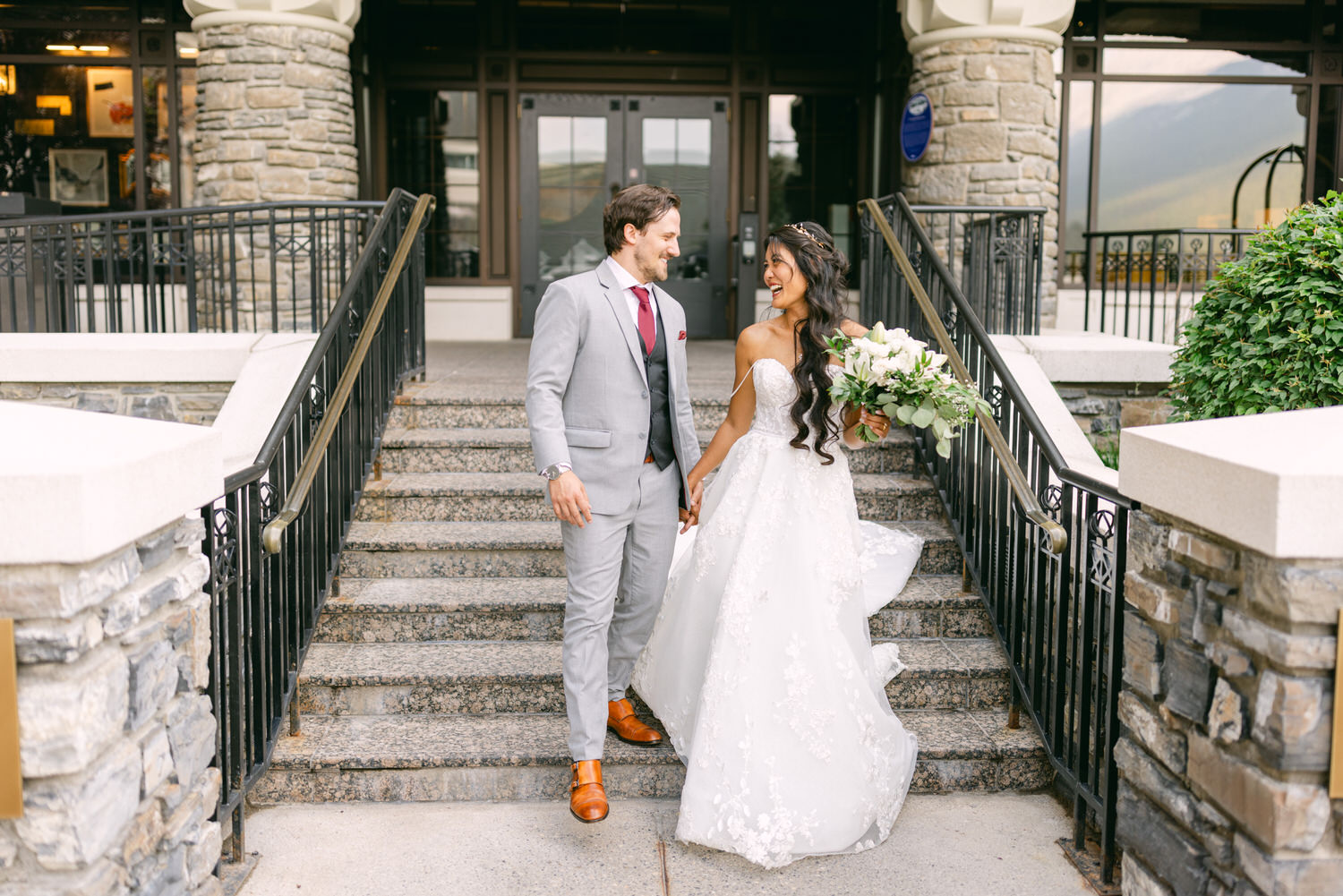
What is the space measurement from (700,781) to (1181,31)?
9.46 metres

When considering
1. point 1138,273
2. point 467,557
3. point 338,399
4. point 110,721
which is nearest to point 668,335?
point 338,399

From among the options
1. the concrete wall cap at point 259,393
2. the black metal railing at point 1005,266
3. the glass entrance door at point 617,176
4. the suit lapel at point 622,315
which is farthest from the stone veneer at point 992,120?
the suit lapel at point 622,315

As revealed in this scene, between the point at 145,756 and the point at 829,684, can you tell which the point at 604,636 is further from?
the point at 145,756

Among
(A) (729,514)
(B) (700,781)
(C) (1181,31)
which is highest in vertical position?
(C) (1181,31)

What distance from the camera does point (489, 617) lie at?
4242mm

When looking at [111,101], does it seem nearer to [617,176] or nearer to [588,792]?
[617,176]

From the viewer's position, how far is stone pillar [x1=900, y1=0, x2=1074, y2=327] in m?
8.47

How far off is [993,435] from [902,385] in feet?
3.44

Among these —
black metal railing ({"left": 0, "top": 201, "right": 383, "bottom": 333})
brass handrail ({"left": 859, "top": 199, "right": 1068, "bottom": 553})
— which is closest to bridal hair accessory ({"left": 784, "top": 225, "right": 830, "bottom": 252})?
brass handrail ({"left": 859, "top": 199, "right": 1068, "bottom": 553})

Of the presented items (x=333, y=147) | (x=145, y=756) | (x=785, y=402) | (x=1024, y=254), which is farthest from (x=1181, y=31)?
(x=145, y=756)

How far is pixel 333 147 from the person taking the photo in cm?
872

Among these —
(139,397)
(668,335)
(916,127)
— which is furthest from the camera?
(916,127)

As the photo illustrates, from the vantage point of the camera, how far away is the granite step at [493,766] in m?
3.53

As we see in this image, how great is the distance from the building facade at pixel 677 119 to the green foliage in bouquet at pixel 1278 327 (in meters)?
5.03
